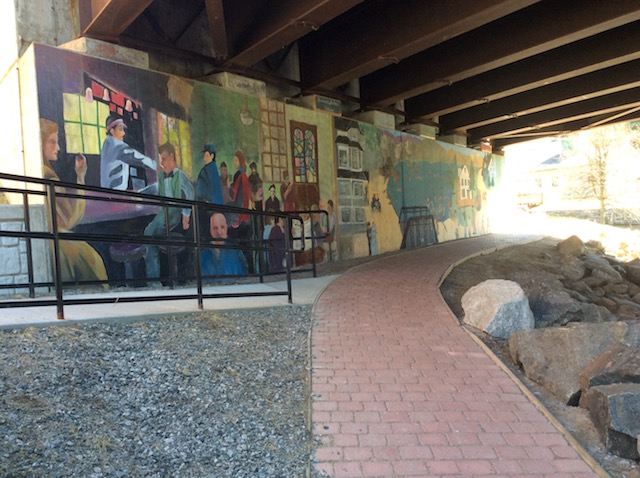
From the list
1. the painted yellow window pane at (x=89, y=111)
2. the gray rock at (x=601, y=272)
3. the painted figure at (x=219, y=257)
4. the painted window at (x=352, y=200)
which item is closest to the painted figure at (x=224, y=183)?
the painted figure at (x=219, y=257)

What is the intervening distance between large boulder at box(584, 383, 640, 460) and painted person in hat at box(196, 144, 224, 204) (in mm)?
6445

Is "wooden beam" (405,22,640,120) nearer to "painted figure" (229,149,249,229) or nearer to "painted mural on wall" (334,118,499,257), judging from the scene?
"painted mural on wall" (334,118,499,257)

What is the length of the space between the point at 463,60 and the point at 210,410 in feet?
32.2

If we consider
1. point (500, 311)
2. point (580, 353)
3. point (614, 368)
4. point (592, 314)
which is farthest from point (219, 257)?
point (614, 368)

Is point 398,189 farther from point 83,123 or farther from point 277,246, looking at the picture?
point 83,123

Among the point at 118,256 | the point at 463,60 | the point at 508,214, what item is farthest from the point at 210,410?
the point at 508,214

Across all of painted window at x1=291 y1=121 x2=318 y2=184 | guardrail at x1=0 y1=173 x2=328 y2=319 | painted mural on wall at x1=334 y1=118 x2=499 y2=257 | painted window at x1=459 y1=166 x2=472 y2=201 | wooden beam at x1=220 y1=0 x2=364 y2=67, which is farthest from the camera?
painted window at x1=459 y1=166 x2=472 y2=201

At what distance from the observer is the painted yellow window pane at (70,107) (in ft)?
20.1

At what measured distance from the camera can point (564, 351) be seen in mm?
3887

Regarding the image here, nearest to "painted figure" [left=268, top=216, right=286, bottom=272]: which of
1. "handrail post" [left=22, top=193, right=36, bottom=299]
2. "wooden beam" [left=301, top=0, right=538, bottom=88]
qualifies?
"wooden beam" [left=301, top=0, right=538, bottom=88]

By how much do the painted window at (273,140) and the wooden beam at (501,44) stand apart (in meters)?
3.74

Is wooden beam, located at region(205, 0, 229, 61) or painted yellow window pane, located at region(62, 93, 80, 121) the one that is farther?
wooden beam, located at region(205, 0, 229, 61)

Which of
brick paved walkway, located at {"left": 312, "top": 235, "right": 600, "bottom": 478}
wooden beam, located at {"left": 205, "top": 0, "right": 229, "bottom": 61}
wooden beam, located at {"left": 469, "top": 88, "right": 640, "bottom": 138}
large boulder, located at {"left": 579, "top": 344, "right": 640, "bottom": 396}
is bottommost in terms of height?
brick paved walkway, located at {"left": 312, "top": 235, "right": 600, "bottom": 478}

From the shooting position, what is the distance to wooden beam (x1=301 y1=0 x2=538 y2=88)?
7.67 meters
